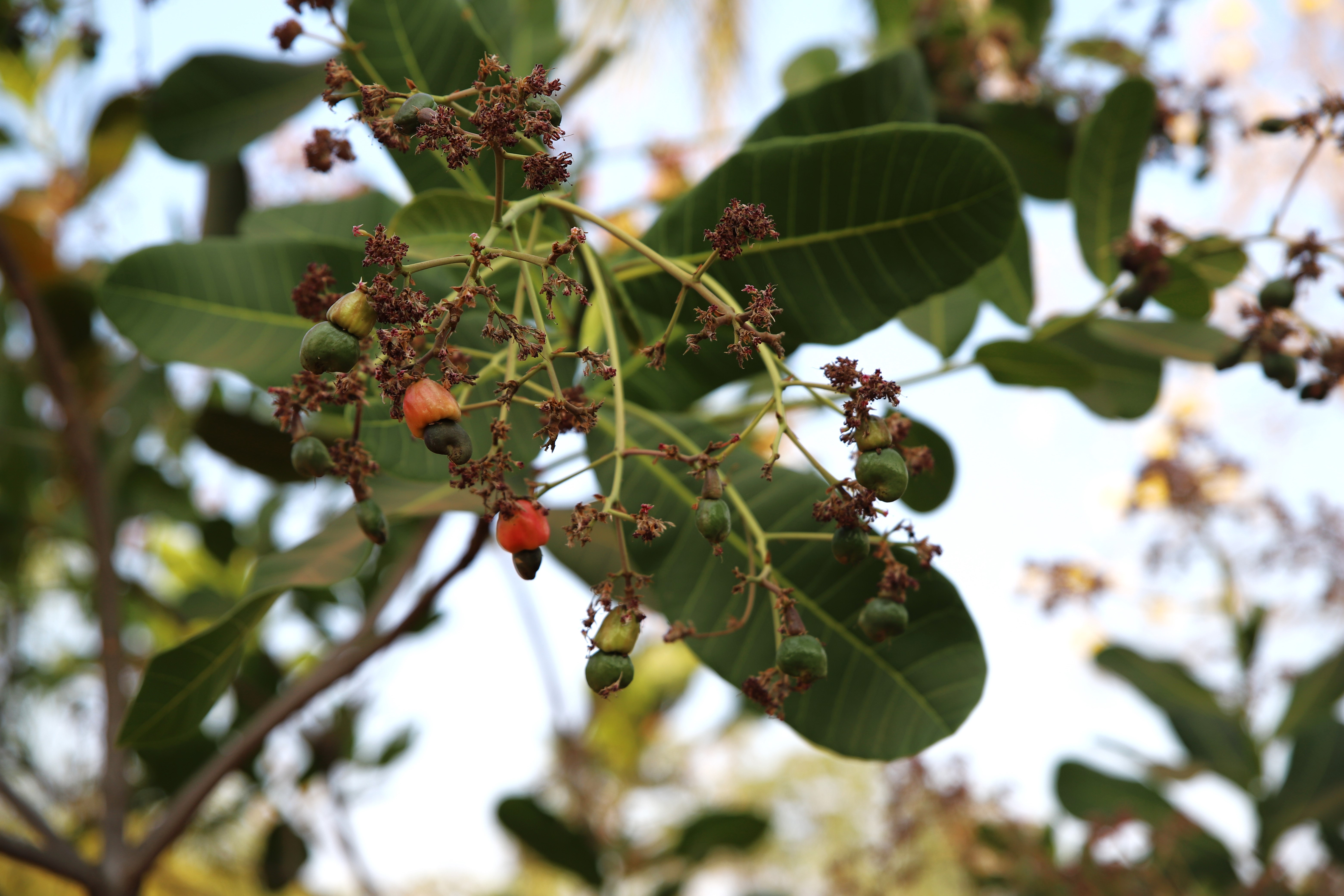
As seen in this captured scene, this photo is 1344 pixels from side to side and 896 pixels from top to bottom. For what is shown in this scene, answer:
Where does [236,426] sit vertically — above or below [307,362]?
below

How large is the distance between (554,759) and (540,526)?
6.76ft

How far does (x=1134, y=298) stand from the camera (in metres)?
0.95

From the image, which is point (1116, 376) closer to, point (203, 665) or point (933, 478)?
point (933, 478)

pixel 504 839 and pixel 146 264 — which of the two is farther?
pixel 504 839

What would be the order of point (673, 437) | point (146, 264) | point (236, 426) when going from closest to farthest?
point (673, 437)
point (146, 264)
point (236, 426)

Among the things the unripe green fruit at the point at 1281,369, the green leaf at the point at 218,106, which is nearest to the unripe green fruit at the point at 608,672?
the unripe green fruit at the point at 1281,369

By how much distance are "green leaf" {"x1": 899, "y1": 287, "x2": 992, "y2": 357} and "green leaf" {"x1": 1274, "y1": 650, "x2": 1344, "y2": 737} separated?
109cm

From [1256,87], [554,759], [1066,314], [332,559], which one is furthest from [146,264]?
[1256,87]

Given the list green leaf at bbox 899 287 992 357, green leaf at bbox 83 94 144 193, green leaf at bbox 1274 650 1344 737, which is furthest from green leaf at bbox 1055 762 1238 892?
green leaf at bbox 83 94 144 193

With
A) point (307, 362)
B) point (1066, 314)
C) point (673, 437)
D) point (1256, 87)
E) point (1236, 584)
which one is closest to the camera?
point (307, 362)

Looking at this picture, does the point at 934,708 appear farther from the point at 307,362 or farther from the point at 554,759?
the point at 554,759

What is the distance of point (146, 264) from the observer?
0.97 meters

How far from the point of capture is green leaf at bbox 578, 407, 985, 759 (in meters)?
0.74

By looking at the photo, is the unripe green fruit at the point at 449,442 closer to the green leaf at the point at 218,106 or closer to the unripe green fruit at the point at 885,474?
the unripe green fruit at the point at 885,474
